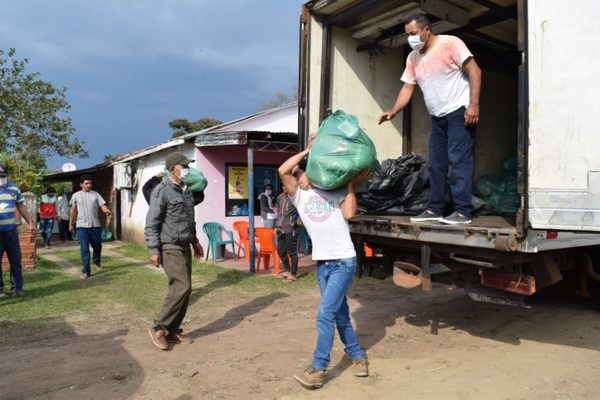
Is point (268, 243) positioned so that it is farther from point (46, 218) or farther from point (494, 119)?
point (46, 218)

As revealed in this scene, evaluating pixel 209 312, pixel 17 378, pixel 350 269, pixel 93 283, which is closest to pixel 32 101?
pixel 93 283

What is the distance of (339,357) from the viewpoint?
4.19 m

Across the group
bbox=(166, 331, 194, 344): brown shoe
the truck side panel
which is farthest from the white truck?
bbox=(166, 331, 194, 344): brown shoe

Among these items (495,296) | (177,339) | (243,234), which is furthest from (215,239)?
(495,296)

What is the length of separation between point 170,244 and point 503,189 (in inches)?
157

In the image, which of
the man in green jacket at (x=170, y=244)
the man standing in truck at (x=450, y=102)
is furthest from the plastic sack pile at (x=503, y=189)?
the man in green jacket at (x=170, y=244)

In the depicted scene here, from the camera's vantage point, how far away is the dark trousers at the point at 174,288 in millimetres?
4465

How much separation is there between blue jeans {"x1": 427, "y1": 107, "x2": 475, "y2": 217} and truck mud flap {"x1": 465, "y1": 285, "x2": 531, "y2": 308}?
602 mm

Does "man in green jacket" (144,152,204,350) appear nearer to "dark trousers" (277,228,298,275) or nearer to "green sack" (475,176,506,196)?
"dark trousers" (277,228,298,275)

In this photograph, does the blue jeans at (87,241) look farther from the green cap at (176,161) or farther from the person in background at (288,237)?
the green cap at (176,161)

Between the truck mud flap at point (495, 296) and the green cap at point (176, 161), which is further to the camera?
the green cap at point (176, 161)

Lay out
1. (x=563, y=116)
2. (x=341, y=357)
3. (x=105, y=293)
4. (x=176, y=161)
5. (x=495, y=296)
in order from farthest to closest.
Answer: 1. (x=105, y=293)
2. (x=176, y=161)
3. (x=341, y=357)
4. (x=495, y=296)
5. (x=563, y=116)

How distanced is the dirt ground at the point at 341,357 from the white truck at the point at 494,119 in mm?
648

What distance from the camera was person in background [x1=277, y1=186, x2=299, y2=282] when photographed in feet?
25.8
